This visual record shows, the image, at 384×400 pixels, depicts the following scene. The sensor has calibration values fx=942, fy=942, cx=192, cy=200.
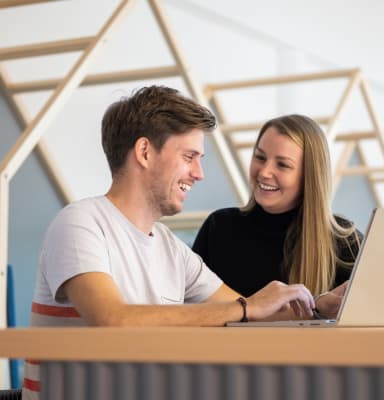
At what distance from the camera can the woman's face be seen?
267 centimetres

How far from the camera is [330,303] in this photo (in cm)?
192

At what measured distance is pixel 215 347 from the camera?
39.1 inches

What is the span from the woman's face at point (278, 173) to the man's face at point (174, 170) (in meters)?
0.65

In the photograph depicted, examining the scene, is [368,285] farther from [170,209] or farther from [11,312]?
[11,312]

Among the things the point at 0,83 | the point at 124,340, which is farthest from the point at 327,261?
the point at 0,83

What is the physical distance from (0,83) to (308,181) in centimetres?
172

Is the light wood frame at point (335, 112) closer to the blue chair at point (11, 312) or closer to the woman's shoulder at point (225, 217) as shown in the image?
the woman's shoulder at point (225, 217)

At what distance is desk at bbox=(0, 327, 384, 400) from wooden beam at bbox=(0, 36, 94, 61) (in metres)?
2.30

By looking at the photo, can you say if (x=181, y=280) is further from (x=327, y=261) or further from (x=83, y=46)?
(x=83, y=46)

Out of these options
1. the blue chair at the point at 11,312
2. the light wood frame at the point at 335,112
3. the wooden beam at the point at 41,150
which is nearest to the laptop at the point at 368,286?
the blue chair at the point at 11,312

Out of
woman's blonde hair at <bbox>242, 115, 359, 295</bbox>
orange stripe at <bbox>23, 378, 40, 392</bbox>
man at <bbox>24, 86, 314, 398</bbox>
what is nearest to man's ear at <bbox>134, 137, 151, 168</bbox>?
man at <bbox>24, 86, 314, 398</bbox>

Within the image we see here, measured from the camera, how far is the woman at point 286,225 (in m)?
2.59

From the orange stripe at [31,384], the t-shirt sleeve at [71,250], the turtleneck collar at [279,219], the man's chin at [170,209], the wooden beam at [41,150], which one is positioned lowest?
the orange stripe at [31,384]

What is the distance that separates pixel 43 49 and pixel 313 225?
1.32m
